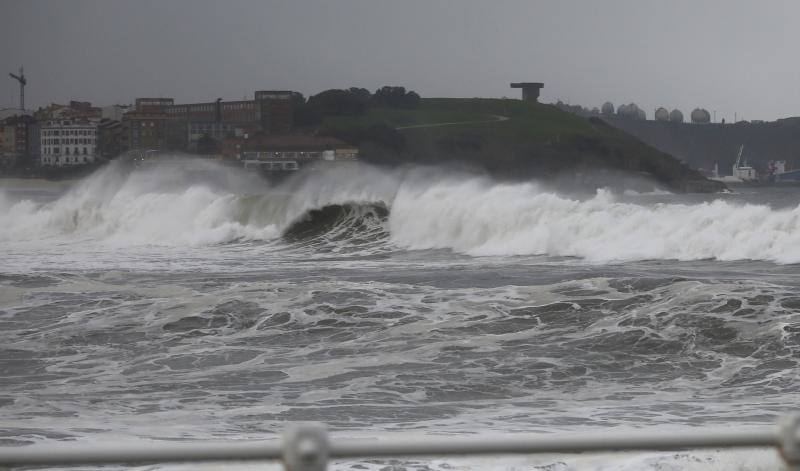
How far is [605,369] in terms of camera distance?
1252 centimetres

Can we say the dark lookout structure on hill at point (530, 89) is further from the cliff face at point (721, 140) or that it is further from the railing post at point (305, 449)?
the railing post at point (305, 449)

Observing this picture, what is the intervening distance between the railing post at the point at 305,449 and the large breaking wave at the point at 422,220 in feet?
77.5

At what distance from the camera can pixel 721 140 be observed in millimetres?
192375

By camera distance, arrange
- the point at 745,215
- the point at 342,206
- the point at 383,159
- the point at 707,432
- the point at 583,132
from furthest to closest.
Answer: the point at 583,132, the point at 383,159, the point at 342,206, the point at 745,215, the point at 707,432

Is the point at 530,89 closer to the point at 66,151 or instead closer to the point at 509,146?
the point at 509,146

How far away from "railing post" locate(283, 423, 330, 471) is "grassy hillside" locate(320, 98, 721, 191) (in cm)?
12605

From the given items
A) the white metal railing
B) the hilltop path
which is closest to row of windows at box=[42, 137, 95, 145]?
the hilltop path

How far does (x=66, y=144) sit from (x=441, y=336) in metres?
129

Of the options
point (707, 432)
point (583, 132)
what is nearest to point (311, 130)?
point (583, 132)

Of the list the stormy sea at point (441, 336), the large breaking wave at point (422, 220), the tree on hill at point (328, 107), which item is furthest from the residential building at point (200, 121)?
A: the stormy sea at point (441, 336)

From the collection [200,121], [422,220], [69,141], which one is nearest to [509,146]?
[200,121]

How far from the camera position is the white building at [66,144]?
Result: 5344 inches

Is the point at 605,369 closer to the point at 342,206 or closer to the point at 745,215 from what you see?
the point at 745,215

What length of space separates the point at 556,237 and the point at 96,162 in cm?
11250
